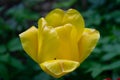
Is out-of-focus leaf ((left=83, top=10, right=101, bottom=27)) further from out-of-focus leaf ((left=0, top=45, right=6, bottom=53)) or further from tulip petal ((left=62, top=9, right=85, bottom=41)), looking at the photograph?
tulip petal ((left=62, top=9, right=85, bottom=41))

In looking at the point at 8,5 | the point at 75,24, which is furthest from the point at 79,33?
the point at 8,5

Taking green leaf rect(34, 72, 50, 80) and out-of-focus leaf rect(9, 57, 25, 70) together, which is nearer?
green leaf rect(34, 72, 50, 80)

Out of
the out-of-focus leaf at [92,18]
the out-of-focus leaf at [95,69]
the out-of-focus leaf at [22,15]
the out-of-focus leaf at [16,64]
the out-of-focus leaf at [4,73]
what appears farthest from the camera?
the out-of-focus leaf at [22,15]

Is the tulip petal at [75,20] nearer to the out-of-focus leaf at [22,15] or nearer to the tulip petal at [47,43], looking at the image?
the tulip petal at [47,43]

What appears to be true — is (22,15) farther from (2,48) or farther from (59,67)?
(59,67)

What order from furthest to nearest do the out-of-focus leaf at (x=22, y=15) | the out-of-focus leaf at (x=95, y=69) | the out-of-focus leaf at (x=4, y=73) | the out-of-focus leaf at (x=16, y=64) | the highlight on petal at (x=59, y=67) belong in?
1. the out-of-focus leaf at (x=22, y=15)
2. the out-of-focus leaf at (x=16, y=64)
3. the out-of-focus leaf at (x=4, y=73)
4. the out-of-focus leaf at (x=95, y=69)
5. the highlight on petal at (x=59, y=67)

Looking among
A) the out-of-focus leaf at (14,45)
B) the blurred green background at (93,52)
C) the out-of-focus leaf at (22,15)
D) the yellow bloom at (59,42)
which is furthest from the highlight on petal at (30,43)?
the out-of-focus leaf at (22,15)

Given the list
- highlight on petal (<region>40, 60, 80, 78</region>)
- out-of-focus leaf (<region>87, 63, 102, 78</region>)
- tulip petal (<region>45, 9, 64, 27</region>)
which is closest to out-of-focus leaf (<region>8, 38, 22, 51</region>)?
out-of-focus leaf (<region>87, 63, 102, 78</region>)
